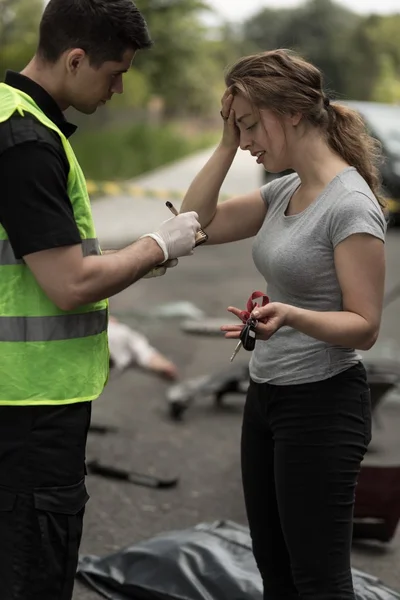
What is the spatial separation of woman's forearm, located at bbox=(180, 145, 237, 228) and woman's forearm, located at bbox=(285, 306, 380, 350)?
65cm

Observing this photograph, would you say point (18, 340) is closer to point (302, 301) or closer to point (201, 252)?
point (302, 301)

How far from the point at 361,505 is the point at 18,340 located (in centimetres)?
239

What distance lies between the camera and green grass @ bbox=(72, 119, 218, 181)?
24406 millimetres

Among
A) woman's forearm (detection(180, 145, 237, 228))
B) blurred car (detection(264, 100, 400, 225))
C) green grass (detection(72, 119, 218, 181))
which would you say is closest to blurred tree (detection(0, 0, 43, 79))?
green grass (detection(72, 119, 218, 181))

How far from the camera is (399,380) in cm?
625

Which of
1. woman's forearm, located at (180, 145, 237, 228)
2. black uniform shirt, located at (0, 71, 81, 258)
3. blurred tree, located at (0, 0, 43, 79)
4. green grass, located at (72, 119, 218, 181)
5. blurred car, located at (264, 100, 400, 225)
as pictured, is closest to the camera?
black uniform shirt, located at (0, 71, 81, 258)

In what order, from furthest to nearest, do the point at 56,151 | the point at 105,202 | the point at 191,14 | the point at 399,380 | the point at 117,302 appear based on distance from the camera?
1. the point at 191,14
2. the point at 105,202
3. the point at 117,302
4. the point at 399,380
5. the point at 56,151

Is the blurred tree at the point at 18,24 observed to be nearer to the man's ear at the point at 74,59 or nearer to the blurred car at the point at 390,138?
the blurred car at the point at 390,138

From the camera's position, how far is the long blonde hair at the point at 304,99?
2.95 metres

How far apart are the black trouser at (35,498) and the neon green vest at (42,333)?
0.05m

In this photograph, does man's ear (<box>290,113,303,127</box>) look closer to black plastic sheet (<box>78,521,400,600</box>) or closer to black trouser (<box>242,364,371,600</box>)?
black trouser (<box>242,364,371,600</box>)

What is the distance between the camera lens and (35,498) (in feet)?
9.10

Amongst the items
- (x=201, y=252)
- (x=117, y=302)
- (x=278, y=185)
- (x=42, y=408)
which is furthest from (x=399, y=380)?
(x=201, y=252)

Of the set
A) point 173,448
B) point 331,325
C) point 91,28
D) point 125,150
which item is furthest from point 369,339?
point 125,150
